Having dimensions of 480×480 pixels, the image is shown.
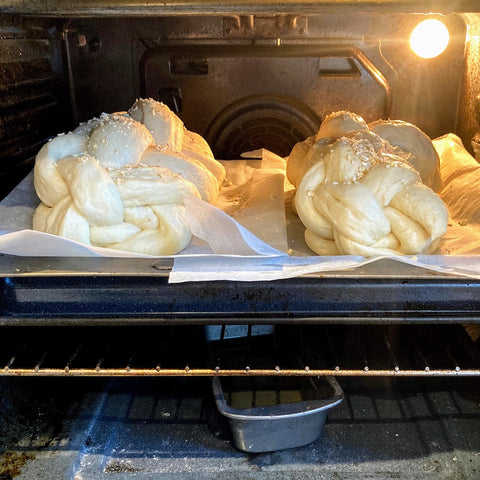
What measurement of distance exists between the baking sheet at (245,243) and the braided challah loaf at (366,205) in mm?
59

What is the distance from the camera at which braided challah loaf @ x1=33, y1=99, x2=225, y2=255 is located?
4.31 feet

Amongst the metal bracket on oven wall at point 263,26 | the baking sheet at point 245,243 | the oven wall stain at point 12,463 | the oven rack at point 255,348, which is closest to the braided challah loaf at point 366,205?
the baking sheet at point 245,243

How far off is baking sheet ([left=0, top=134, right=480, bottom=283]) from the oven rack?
25 centimetres

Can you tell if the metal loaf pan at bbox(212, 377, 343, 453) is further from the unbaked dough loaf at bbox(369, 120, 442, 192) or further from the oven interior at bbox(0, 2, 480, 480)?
the unbaked dough loaf at bbox(369, 120, 442, 192)

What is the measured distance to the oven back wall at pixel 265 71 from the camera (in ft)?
5.98

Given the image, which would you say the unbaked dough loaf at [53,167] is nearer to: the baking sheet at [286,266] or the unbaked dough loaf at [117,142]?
the unbaked dough loaf at [117,142]

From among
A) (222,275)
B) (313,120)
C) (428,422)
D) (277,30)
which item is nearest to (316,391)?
(428,422)

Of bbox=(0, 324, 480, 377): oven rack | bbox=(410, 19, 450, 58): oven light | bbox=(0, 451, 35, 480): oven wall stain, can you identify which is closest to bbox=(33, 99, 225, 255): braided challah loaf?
bbox=(0, 324, 480, 377): oven rack

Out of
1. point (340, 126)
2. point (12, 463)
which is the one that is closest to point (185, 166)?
point (340, 126)

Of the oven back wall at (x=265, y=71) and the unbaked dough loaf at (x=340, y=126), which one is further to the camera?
the oven back wall at (x=265, y=71)

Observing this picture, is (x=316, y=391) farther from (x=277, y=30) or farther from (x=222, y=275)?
(x=277, y=30)

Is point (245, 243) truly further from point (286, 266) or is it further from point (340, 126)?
point (340, 126)

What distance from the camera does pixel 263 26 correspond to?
1.82 m

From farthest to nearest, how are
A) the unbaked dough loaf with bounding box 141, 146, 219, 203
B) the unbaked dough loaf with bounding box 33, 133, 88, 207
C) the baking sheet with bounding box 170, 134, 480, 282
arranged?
1. the unbaked dough loaf with bounding box 141, 146, 219, 203
2. the unbaked dough loaf with bounding box 33, 133, 88, 207
3. the baking sheet with bounding box 170, 134, 480, 282
